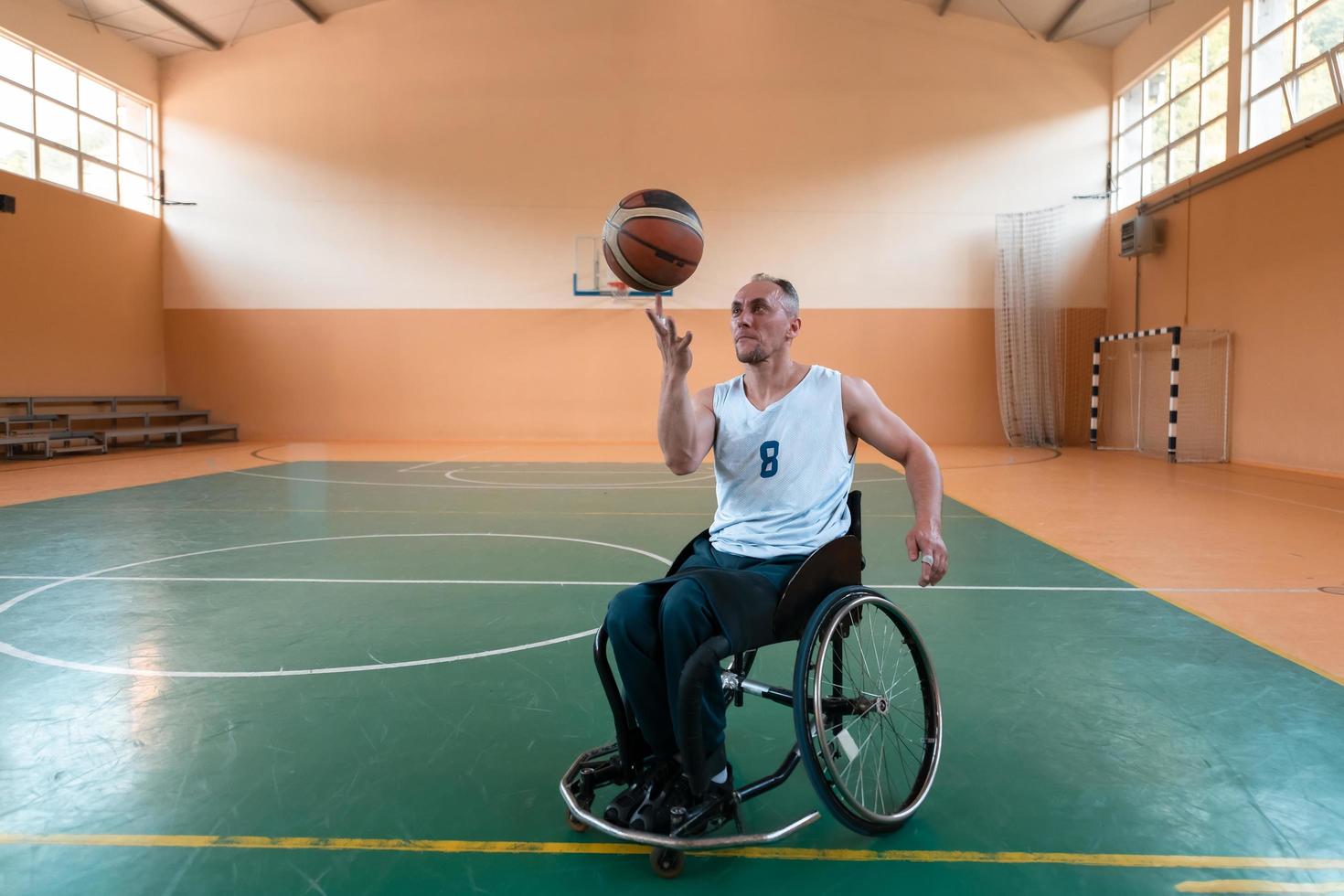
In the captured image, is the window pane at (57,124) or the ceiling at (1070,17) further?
the ceiling at (1070,17)

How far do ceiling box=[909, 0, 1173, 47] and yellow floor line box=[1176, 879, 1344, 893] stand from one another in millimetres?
12933

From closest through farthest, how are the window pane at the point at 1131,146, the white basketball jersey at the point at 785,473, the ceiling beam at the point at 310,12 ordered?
1. the white basketball jersey at the point at 785,473
2. the window pane at the point at 1131,146
3. the ceiling beam at the point at 310,12

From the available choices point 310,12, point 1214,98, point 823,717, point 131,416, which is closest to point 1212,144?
point 1214,98

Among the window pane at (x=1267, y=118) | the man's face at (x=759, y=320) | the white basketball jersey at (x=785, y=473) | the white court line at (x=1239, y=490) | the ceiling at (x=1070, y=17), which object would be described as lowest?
the white court line at (x=1239, y=490)

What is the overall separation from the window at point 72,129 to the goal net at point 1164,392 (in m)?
14.7

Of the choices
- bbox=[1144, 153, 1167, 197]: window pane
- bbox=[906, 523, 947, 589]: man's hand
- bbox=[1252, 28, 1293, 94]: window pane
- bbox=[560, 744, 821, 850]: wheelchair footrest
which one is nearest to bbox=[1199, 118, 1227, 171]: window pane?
bbox=[1252, 28, 1293, 94]: window pane

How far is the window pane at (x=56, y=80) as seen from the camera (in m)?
11.7

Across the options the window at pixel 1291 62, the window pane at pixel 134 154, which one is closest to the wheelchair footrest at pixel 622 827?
the window at pixel 1291 62

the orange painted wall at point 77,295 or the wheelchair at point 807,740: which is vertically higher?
the orange painted wall at point 77,295

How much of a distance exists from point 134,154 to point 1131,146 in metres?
15.1

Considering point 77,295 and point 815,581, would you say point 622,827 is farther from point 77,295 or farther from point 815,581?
point 77,295

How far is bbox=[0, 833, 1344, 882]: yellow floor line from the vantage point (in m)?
1.72

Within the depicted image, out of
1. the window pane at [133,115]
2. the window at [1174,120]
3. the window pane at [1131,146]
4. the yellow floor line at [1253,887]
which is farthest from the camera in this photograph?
the window pane at [133,115]

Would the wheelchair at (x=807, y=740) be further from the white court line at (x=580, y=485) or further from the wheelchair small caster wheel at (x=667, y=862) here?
the white court line at (x=580, y=485)
